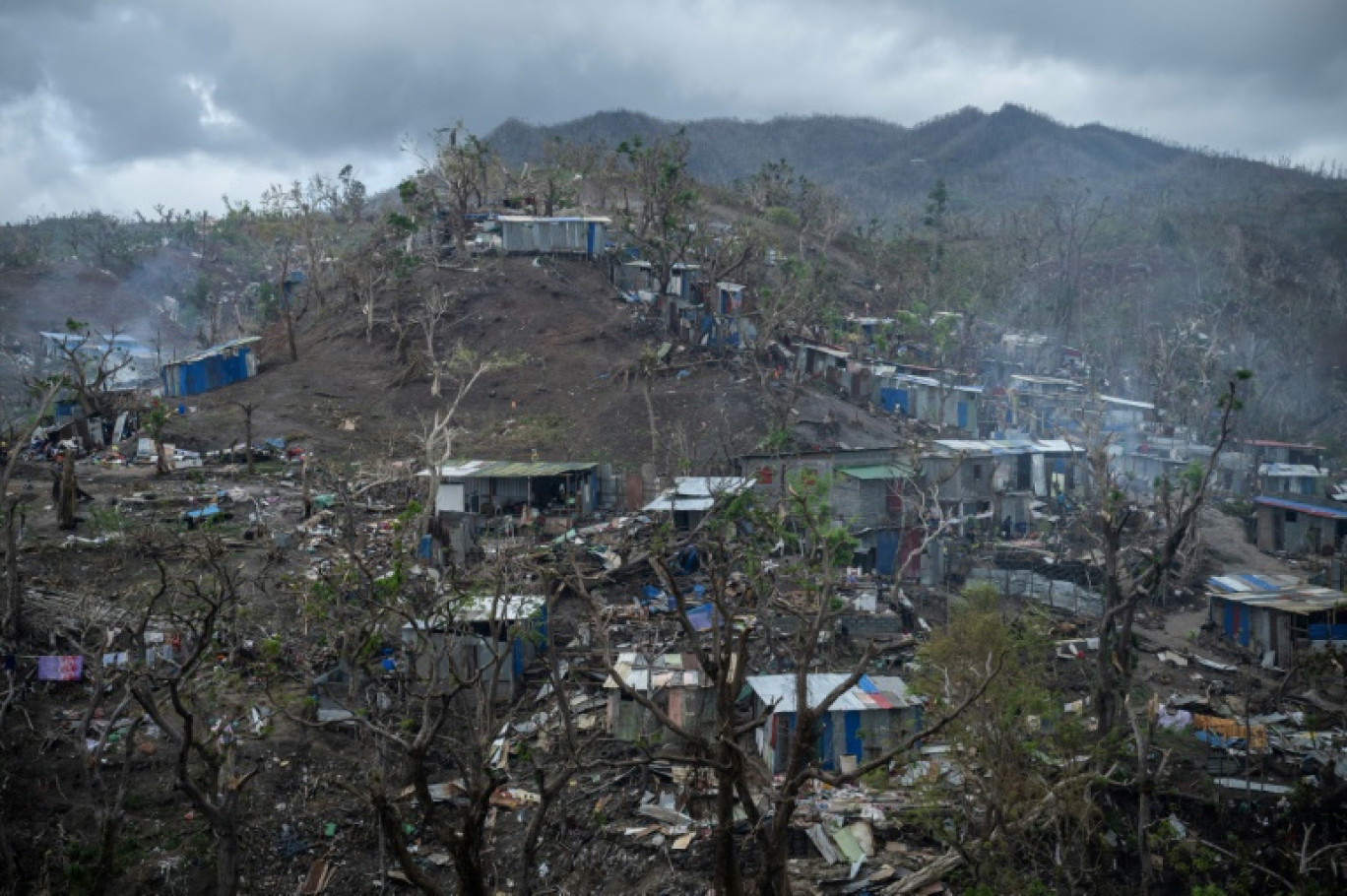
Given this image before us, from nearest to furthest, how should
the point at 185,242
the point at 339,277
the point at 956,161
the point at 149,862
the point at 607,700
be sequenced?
the point at 149,862 < the point at 607,700 < the point at 339,277 < the point at 185,242 < the point at 956,161

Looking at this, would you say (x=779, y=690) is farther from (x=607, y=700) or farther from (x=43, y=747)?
(x=43, y=747)

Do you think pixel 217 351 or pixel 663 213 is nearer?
pixel 217 351

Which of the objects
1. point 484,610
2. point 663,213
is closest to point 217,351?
point 663,213

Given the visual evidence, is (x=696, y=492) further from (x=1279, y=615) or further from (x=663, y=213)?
(x=663, y=213)

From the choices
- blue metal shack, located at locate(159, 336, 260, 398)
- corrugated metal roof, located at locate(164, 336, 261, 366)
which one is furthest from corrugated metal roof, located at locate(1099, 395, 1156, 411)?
corrugated metal roof, located at locate(164, 336, 261, 366)

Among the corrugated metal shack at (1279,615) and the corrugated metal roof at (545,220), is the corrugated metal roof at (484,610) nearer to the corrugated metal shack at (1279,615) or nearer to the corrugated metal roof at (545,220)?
the corrugated metal shack at (1279,615)

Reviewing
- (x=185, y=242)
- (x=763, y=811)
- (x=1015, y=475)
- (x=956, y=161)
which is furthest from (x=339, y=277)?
(x=956, y=161)

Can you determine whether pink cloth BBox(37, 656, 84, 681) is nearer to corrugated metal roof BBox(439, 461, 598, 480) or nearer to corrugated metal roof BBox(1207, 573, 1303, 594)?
A: corrugated metal roof BBox(439, 461, 598, 480)

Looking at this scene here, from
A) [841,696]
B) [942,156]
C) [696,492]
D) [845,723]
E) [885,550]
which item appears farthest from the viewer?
[942,156]
